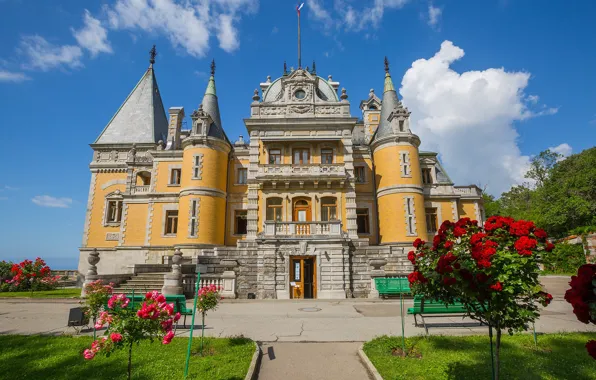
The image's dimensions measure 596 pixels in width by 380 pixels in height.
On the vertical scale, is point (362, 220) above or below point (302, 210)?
below

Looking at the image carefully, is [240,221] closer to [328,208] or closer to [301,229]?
[328,208]

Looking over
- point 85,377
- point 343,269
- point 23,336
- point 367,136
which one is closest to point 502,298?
point 85,377

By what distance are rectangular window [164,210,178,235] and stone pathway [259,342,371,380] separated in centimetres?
2055

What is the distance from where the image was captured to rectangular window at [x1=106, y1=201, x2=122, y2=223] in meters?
28.5

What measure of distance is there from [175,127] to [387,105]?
67.9 ft

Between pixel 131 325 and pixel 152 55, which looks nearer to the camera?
pixel 131 325

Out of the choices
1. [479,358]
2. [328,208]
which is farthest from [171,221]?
[479,358]

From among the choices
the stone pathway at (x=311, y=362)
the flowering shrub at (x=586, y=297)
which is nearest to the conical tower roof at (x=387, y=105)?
the stone pathway at (x=311, y=362)

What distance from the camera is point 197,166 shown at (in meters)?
24.8

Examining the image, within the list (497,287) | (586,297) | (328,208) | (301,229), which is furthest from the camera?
(328,208)

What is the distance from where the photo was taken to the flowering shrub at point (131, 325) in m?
4.64

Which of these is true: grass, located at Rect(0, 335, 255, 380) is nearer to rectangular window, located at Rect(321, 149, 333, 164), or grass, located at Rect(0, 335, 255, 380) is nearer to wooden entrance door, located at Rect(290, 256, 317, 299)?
wooden entrance door, located at Rect(290, 256, 317, 299)

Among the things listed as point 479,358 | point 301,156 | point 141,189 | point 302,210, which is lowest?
point 479,358

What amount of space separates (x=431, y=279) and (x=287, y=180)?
Answer: 18.3m
